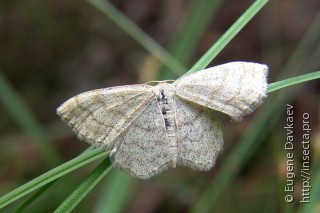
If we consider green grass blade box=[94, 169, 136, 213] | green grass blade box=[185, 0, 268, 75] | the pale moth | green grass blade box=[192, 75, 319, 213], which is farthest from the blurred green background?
the pale moth

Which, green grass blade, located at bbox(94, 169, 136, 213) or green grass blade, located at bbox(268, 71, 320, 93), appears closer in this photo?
green grass blade, located at bbox(268, 71, 320, 93)

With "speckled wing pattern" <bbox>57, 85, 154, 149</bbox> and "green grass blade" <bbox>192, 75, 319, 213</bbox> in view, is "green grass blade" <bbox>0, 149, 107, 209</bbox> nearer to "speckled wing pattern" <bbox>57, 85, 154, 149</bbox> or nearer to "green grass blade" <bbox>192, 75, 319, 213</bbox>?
"speckled wing pattern" <bbox>57, 85, 154, 149</bbox>

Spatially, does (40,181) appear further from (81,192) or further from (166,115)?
(166,115)

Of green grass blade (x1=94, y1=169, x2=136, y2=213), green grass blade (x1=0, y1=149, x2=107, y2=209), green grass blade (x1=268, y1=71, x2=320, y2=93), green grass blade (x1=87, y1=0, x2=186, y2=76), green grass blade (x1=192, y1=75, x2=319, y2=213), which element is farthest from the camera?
green grass blade (x1=87, y1=0, x2=186, y2=76)

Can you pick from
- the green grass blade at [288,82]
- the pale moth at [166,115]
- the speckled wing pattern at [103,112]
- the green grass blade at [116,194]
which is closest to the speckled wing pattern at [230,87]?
the pale moth at [166,115]

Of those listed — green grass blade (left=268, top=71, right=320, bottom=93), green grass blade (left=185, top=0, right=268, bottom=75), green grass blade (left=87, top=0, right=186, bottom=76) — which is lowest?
green grass blade (left=268, top=71, right=320, bottom=93)

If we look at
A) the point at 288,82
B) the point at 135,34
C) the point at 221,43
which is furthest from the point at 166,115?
the point at 135,34

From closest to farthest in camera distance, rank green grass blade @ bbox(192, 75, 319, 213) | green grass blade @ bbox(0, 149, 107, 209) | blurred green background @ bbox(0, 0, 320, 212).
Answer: green grass blade @ bbox(0, 149, 107, 209), green grass blade @ bbox(192, 75, 319, 213), blurred green background @ bbox(0, 0, 320, 212)

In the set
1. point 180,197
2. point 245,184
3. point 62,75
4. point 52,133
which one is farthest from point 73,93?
point 245,184

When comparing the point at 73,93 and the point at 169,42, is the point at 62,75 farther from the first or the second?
the point at 169,42
